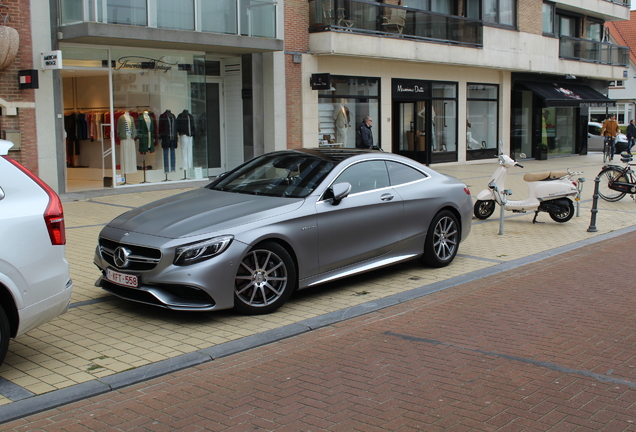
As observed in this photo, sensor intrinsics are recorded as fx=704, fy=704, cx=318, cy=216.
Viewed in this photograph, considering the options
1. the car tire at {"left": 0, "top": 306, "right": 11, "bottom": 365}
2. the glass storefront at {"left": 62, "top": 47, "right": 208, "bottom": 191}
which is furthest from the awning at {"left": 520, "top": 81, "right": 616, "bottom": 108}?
the car tire at {"left": 0, "top": 306, "right": 11, "bottom": 365}

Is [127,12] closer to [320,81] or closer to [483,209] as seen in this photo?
[320,81]

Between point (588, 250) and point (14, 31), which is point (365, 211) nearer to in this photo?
point (588, 250)

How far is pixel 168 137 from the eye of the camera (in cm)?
1877

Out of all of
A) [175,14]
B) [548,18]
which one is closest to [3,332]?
[175,14]

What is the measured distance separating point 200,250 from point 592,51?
32.0m

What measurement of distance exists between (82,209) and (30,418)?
33.2 ft

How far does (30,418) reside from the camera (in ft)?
14.6

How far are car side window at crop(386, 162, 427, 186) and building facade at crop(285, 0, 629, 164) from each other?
1239cm

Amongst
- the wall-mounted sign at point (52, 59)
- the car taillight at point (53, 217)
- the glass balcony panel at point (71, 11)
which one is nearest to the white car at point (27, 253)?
the car taillight at point (53, 217)

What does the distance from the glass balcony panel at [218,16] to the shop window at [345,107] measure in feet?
14.6

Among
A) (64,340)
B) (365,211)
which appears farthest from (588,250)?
(64,340)

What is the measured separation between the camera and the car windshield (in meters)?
7.49

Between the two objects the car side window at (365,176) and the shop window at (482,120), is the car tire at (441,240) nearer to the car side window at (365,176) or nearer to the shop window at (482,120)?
the car side window at (365,176)

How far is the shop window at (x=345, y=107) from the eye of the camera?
22172 mm
